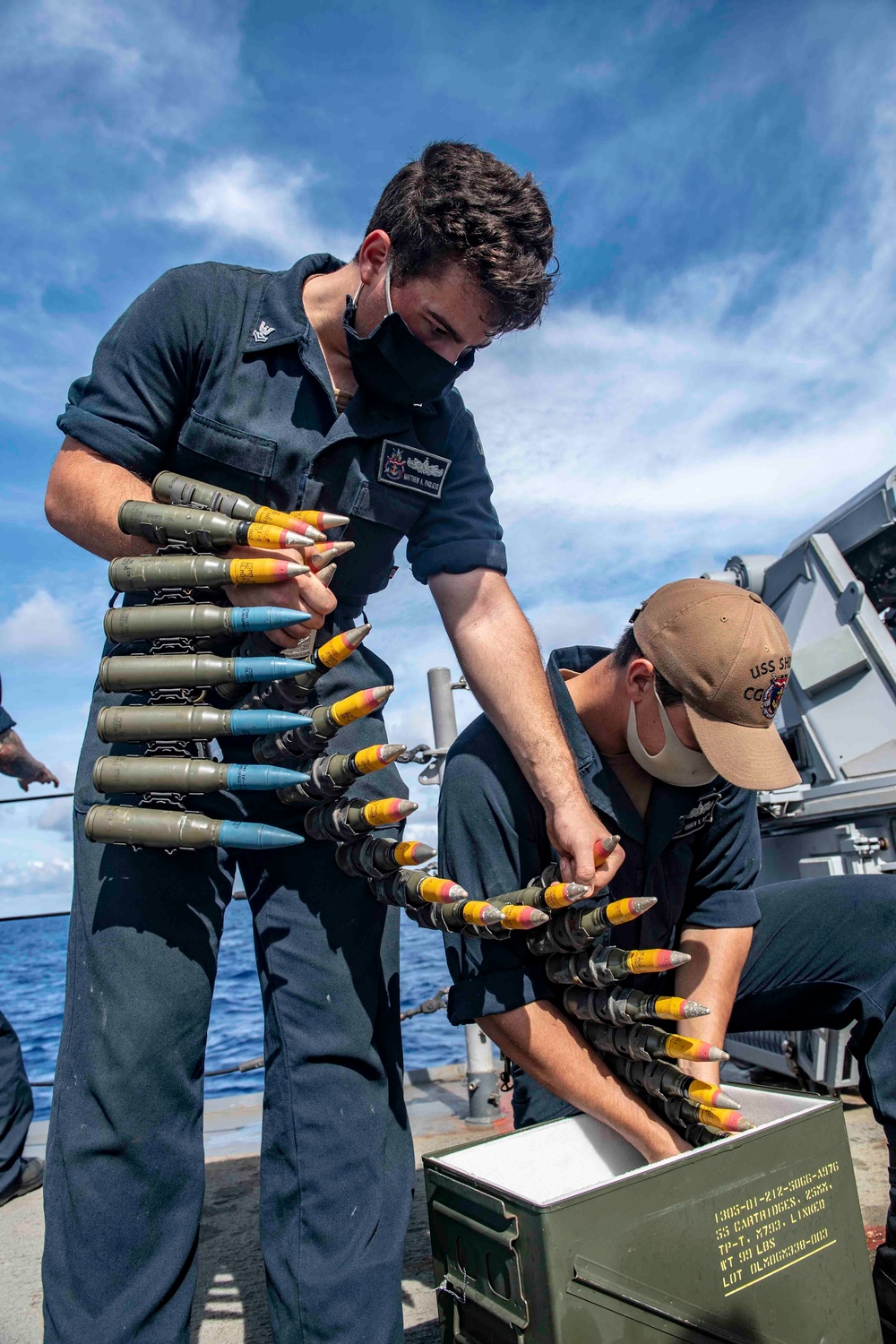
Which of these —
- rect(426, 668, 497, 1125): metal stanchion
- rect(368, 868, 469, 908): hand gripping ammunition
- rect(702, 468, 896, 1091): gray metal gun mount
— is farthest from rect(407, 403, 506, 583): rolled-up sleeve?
rect(702, 468, 896, 1091): gray metal gun mount

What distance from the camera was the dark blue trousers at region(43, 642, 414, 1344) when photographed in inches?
68.6

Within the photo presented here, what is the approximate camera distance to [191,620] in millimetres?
1938

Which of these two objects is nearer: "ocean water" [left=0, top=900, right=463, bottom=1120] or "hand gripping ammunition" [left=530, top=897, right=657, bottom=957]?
"hand gripping ammunition" [left=530, top=897, right=657, bottom=957]

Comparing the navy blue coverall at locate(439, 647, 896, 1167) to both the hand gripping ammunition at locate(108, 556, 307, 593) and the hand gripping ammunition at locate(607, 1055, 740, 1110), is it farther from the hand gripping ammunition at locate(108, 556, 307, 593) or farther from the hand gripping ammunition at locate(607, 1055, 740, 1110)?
the hand gripping ammunition at locate(108, 556, 307, 593)

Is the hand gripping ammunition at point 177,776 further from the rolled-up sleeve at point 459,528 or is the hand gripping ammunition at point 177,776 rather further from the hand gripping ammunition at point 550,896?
the rolled-up sleeve at point 459,528

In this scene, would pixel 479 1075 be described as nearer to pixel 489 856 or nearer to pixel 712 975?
pixel 712 975

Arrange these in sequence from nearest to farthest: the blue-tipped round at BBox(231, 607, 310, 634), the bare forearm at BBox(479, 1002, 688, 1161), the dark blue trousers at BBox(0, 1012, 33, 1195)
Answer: the blue-tipped round at BBox(231, 607, 310, 634), the bare forearm at BBox(479, 1002, 688, 1161), the dark blue trousers at BBox(0, 1012, 33, 1195)

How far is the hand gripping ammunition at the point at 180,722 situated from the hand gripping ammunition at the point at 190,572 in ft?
0.86

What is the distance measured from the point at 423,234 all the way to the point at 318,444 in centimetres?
54

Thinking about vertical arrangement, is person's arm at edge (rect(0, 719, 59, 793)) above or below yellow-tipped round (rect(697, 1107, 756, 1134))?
above

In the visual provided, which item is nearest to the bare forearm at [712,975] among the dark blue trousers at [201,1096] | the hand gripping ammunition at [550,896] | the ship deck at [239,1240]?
the hand gripping ammunition at [550,896]

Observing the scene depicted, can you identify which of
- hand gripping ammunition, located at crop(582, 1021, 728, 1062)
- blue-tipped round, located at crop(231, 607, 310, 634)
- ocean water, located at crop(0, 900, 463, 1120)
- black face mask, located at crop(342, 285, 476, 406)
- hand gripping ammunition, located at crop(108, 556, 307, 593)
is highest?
black face mask, located at crop(342, 285, 476, 406)

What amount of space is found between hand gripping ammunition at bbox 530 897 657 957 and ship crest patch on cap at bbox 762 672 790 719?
59 cm

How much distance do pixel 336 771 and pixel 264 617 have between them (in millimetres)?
387
